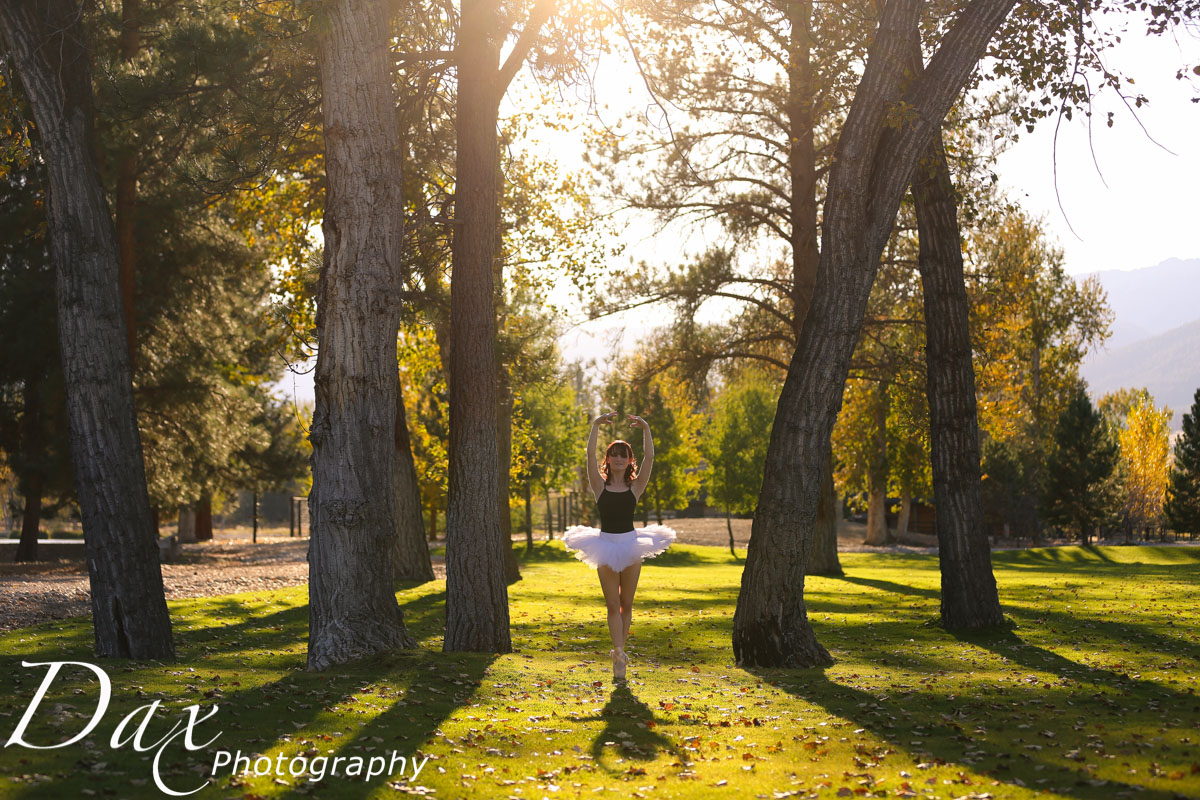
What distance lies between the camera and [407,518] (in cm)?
1880

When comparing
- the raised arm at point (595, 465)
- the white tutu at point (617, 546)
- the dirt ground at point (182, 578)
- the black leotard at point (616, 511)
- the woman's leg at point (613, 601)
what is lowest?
the dirt ground at point (182, 578)

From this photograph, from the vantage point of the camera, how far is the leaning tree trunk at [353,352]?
900 cm

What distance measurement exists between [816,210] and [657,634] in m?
11.6

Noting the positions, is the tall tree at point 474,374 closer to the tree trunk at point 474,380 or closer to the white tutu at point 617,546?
the tree trunk at point 474,380

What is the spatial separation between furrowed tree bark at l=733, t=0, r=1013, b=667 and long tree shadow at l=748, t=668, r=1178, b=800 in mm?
981

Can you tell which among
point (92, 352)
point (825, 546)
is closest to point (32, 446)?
point (92, 352)

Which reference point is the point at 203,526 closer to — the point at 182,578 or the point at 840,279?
the point at 182,578

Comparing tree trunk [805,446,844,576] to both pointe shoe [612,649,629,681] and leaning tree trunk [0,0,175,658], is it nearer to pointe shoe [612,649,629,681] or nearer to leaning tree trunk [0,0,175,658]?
pointe shoe [612,649,629,681]

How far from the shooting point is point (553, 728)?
7184 mm

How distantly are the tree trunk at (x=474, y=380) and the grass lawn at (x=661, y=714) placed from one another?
0.66m

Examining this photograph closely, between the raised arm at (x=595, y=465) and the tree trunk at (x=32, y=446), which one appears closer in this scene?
the raised arm at (x=595, y=465)

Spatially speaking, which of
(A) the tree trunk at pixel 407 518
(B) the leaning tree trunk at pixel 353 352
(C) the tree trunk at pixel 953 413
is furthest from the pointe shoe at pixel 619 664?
(A) the tree trunk at pixel 407 518

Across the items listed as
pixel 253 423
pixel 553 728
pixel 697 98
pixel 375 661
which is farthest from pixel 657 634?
pixel 253 423

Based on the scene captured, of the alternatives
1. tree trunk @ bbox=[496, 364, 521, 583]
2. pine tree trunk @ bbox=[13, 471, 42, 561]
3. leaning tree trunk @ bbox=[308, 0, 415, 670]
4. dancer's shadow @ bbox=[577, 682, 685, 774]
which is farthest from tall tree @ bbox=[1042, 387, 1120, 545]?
leaning tree trunk @ bbox=[308, 0, 415, 670]
